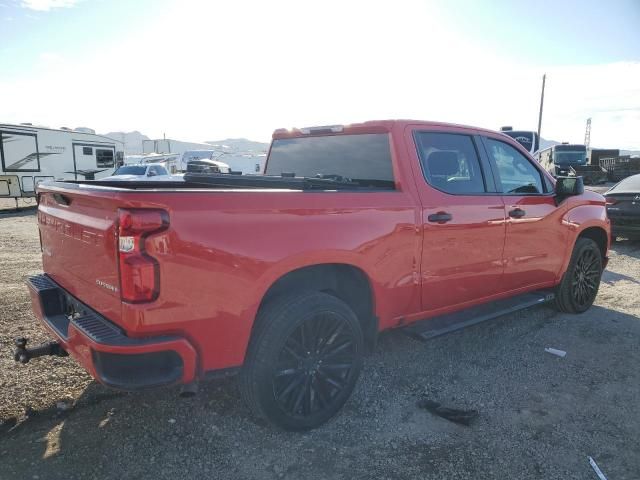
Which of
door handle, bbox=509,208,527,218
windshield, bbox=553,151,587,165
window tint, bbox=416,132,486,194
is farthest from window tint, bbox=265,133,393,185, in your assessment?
windshield, bbox=553,151,587,165

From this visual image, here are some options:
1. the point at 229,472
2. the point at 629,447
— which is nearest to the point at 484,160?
the point at 629,447

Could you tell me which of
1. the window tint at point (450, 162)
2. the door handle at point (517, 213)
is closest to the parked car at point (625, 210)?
the door handle at point (517, 213)

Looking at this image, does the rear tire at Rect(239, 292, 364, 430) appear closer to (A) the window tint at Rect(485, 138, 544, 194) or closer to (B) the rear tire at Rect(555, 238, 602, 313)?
(A) the window tint at Rect(485, 138, 544, 194)

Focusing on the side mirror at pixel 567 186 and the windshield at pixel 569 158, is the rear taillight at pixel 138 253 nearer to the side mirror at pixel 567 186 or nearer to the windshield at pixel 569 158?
the side mirror at pixel 567 186

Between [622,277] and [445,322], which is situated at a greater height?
[445,322]

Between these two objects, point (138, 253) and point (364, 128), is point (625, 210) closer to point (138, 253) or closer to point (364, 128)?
point (364, 128)

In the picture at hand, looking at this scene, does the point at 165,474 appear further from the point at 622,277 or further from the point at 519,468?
the point at 622,277

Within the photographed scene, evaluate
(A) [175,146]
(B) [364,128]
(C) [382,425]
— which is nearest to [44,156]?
(B) [364,128]

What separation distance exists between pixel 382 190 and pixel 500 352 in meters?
2.04

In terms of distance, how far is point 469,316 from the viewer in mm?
3887

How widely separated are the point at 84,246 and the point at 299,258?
117cm

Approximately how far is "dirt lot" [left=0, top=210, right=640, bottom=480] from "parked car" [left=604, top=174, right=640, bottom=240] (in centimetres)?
519

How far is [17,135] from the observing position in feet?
56.4

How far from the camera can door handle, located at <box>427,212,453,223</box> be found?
133 inches
